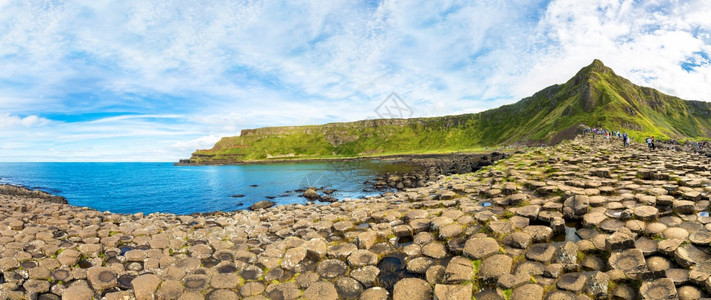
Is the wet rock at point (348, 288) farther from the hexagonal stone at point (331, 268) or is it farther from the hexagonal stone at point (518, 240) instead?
the hexagonal stone at point (518, 240)

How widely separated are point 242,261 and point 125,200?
42958 mm

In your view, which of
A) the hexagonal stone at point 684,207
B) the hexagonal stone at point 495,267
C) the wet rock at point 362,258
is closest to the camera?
the hexagonal stone at point 495,267

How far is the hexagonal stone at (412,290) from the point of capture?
5.82 m

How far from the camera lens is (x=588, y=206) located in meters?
8.55

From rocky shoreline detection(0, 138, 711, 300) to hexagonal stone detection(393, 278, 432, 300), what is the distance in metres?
0.03

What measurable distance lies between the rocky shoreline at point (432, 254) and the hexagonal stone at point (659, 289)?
0.07 feet

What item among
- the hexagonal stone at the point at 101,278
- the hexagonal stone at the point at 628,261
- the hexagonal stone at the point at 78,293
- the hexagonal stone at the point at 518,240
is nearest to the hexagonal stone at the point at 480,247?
the hexagonal stone at the point at 518,240

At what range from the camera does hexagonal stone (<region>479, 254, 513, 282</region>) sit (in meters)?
5.94

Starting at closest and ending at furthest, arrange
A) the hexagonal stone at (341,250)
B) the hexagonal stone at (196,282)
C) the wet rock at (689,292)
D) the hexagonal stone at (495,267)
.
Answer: the wet rock at (689,292)
the hexagonal stone at (495,267)
the hexagonal stone at (196,282)
the hexagonal stone at (341,250)

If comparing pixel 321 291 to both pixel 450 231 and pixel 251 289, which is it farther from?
pixel 450 231

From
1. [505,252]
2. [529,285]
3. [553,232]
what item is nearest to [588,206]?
[553,232]

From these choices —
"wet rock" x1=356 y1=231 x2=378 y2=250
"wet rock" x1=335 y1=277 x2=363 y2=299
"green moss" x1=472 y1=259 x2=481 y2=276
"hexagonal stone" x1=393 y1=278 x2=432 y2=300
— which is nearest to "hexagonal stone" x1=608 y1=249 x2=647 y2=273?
"green moss" x1=472 y1=259 x2=481 y2=276

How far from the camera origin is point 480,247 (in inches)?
277

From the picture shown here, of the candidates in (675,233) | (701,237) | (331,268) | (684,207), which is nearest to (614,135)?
(684,207)
